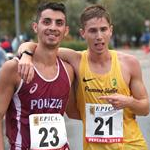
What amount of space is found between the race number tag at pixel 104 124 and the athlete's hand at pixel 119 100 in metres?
0.22

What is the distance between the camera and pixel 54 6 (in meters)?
3.91

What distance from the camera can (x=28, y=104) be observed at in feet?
12.6

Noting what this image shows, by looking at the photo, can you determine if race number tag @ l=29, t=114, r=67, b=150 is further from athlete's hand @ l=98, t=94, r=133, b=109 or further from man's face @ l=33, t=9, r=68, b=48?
man's face @ l=33, t=9, r=68, b=48

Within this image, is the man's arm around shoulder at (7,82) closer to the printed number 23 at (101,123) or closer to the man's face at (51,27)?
the man's face at (51,27)

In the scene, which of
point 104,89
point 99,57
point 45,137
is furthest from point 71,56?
point 45,137

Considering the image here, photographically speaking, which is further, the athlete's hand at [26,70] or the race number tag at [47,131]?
the race number tag at [47,131]

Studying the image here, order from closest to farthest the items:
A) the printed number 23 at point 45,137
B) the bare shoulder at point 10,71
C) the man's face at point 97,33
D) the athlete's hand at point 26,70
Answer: the athlete's hand at point 26,70 → the bare shoulder at point 10,71 → the printed number 23 at point 45,137 → the man's face at point 97,33

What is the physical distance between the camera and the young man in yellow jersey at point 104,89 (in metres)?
4.19

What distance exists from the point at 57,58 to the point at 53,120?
0.51m

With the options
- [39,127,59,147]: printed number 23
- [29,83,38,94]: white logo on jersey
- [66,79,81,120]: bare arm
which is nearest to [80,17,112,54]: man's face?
[66,79,81,120]: bare arm

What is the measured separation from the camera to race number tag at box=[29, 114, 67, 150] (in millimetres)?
3824

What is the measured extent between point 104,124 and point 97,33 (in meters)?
0.74

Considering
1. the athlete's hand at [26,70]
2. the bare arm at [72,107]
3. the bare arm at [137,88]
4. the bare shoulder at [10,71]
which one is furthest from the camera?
the bare arm at [72,107]

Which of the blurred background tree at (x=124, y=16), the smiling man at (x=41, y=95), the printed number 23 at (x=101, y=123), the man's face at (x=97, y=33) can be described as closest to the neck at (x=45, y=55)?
the smiling man at (x=41, y=95)
